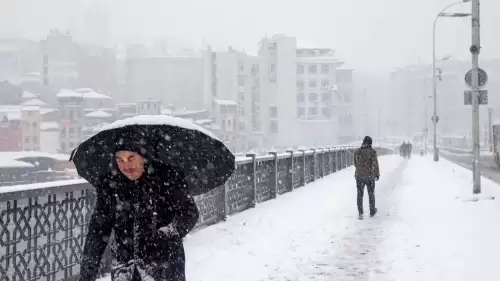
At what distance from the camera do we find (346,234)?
35.6ft

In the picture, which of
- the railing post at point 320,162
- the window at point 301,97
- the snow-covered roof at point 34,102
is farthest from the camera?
the snow-covered roof at point 34,102

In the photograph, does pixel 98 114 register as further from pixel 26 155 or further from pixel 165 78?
pixel 165 78

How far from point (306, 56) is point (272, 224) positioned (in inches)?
3835

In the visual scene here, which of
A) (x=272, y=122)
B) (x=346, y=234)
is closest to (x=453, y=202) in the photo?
(x=346, y=234)

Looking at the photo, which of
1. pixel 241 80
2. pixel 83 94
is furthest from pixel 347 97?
pixel 83 94

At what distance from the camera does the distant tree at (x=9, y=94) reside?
11312 centimetres

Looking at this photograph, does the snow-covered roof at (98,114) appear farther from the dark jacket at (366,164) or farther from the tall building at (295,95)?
the dark jacket at (366,164)

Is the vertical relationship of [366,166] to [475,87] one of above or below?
below

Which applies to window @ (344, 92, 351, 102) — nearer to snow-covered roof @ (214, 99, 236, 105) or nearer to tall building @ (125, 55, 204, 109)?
snow-covered roof @ (214, 99, 236, 105)

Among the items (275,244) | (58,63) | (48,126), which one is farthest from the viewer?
(58,63)

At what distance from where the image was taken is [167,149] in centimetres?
382

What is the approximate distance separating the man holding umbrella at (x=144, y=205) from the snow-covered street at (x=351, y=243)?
12.8 feet

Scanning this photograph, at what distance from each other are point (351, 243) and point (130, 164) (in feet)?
23.3

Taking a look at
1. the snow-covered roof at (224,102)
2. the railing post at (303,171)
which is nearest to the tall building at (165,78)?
the snow-covered roof at (224,102)
